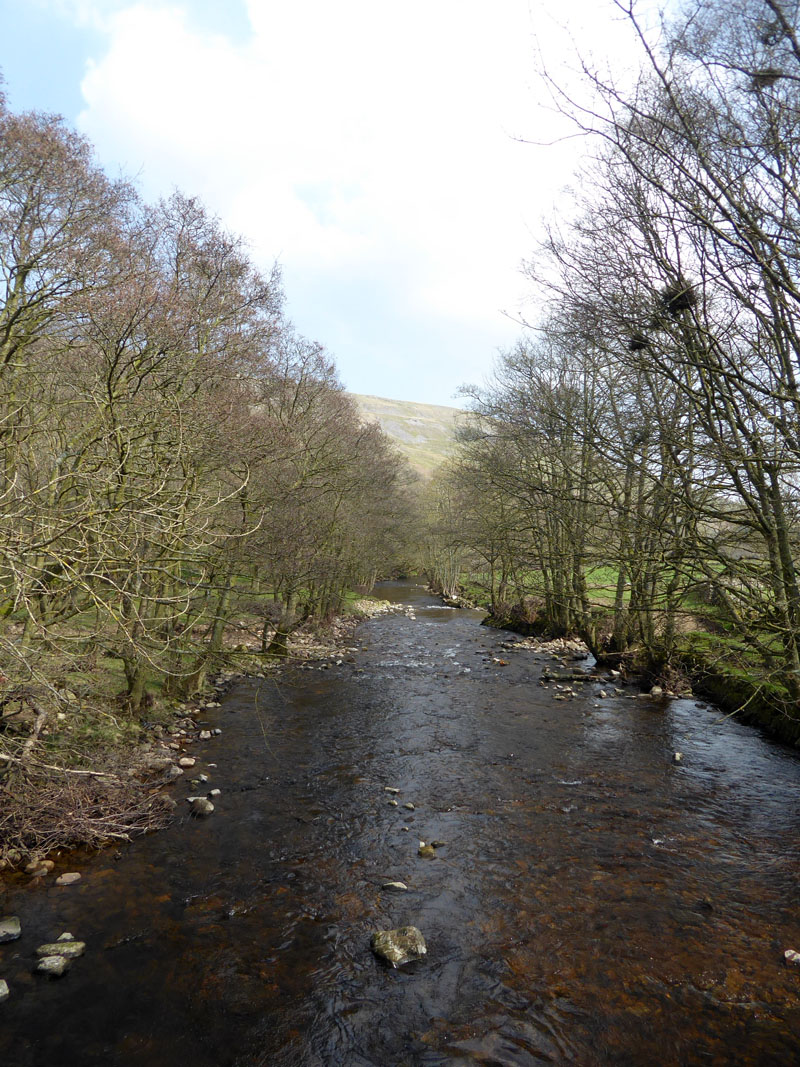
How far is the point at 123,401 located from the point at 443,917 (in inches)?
307

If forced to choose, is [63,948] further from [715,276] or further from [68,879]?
[715,276]

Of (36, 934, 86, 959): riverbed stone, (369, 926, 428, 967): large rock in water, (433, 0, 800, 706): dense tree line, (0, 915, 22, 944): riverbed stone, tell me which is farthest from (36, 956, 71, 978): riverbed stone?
(433, 0, 800, 706): dense tree line

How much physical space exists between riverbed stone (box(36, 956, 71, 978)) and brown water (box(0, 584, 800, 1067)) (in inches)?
3.7

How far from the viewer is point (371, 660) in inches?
768

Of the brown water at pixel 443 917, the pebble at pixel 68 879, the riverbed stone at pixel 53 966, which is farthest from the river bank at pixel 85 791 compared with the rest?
the riverbed stone at pixel 53 966

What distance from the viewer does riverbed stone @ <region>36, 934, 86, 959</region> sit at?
5.38m

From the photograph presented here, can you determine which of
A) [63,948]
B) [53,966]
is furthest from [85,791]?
[53,966]

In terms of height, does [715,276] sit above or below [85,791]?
above

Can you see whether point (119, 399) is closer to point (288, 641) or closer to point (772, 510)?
point (772, 510)

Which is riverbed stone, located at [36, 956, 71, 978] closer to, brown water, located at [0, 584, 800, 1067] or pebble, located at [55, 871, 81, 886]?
brown water, located at [0, 584, 800, 1067]

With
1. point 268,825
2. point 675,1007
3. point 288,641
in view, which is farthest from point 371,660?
point 675,1007

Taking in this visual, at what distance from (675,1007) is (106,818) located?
21.7 feet

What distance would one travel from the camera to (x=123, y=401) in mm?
8359

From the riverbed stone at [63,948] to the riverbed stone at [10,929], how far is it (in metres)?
0.31
